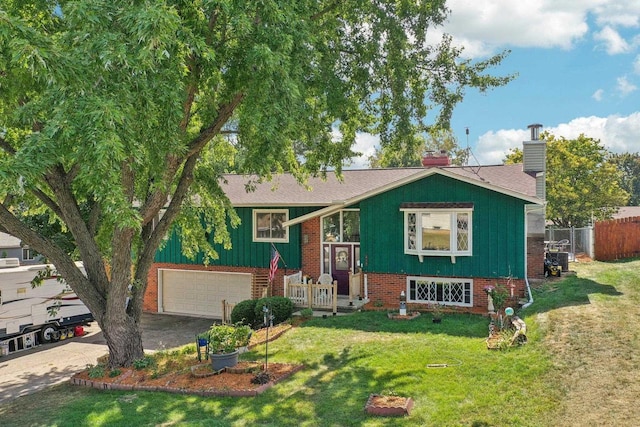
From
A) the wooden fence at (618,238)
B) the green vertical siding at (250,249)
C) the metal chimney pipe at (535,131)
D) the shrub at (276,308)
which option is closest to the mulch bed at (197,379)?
the shrub at (276,308)

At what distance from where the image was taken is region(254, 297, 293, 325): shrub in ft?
50.6

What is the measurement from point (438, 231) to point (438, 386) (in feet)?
27.0

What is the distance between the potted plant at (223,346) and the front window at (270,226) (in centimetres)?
865

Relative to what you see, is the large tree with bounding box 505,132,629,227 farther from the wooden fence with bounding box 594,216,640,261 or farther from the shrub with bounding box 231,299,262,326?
the shrub with bounding box 231,299,262,326

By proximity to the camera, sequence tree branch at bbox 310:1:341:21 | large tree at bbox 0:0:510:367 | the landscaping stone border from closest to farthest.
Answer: large tree at bbox 0:0:510:367
the landscaping stone border
tree branch at bbox 310:1:341:21

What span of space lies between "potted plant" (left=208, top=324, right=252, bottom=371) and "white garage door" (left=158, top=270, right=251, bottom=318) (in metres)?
9.44

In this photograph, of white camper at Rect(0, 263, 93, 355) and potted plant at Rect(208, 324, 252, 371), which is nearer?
potted plant at Rect(208, 324, 252, 371)

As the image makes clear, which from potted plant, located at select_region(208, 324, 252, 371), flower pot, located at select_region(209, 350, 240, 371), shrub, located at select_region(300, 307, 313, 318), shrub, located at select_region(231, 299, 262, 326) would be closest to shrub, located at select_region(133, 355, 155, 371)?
potted plant, located at select_region(208, 324, 252, 371)

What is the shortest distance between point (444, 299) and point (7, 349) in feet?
47.9

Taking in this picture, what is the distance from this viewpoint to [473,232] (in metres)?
15.9

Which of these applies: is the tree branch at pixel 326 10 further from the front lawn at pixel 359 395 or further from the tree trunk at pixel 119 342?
the tree trunk at pixel 119 342

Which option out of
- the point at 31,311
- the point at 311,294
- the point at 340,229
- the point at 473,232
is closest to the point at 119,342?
the point at 311,294


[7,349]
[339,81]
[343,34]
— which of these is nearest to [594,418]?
[339,81]

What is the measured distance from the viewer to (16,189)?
23.9 ft
